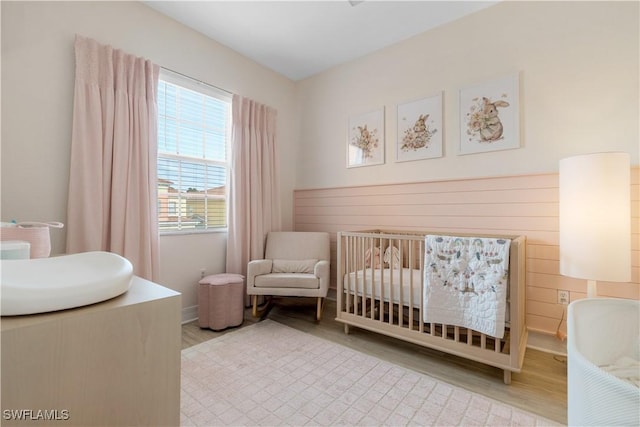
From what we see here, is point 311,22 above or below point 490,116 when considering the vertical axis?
above

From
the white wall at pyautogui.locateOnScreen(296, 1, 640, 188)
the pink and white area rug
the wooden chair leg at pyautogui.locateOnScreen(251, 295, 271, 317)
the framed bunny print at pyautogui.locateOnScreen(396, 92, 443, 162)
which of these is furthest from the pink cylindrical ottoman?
the framed bunny print at pyautogui.locateOnScreen(396, 92, 443, 162)

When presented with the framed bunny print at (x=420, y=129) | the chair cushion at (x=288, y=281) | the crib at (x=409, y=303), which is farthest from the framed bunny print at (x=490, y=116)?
the chair cushion at (x=288, y=281)

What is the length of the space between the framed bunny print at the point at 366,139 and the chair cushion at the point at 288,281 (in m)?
1.37

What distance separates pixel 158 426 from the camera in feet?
2.40

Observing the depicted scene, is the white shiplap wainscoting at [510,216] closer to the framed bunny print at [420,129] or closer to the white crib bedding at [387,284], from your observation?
the framed bunny print at [420,129]

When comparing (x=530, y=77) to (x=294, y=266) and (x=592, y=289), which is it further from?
(x=294, y=266)

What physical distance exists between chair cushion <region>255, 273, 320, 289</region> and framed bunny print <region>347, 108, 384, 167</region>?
137 cm

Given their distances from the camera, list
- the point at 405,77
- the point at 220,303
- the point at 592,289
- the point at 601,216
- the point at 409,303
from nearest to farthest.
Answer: the point at 601,216
the point at 592,289
the point at 409,303
the point at 220,303
the point at 405,77

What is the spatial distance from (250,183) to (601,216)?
2.82m

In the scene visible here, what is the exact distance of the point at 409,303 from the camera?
209 cm

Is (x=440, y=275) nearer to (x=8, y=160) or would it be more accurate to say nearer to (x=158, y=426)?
(x=158, y=426)

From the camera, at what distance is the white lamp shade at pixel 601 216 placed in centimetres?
159

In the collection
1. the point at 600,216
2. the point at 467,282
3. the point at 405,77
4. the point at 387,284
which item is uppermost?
the point at 405,77

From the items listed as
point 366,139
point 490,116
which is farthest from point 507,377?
point 366,139
